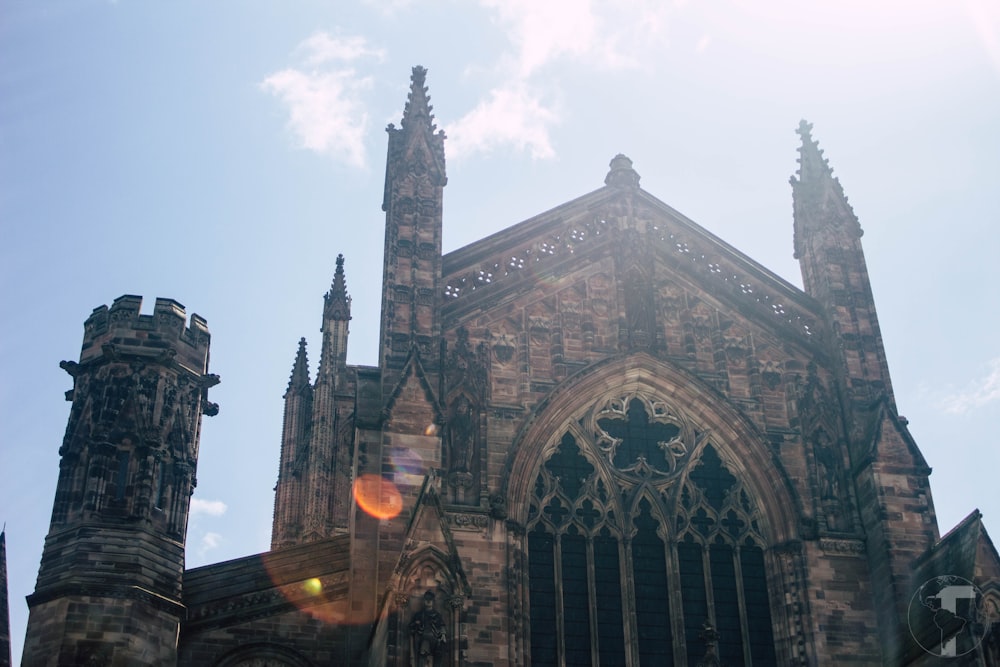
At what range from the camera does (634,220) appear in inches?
1163

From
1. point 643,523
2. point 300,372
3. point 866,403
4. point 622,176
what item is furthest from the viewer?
point 300,372

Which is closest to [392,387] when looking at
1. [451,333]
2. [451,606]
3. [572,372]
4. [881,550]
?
[451,333]

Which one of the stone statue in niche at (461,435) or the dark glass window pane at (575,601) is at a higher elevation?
the stone statue in niche at (461,435)

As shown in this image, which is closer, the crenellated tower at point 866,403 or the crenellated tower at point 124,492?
the crenellated tower at point 124,492

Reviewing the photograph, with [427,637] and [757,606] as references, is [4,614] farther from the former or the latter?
[757,606]

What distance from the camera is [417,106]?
29547 millimetres

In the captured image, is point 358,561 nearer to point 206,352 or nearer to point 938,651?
point 206,352

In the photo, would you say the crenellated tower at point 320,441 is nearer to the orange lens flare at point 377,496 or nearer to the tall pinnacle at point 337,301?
the tall pinnacle at point 337,301

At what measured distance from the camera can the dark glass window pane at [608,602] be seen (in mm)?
24219

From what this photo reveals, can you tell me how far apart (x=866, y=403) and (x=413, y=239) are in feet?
31.4

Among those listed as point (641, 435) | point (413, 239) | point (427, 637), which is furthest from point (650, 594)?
point (413, 239)

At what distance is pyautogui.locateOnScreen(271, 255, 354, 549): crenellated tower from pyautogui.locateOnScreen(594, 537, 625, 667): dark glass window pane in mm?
10384

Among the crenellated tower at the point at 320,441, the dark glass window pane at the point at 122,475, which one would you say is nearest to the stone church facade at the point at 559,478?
the dark glass window pane at the point at 122,475

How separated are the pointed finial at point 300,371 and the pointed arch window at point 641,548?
61.6 ft
